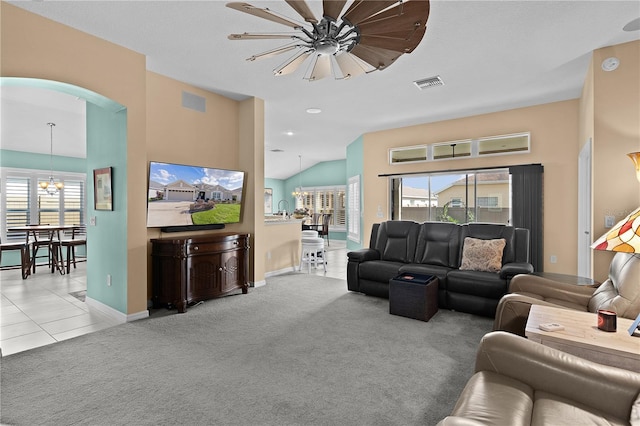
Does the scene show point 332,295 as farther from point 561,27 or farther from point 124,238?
point 561,27

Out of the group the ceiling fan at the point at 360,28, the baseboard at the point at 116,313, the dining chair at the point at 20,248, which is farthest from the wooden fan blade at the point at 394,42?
the dining chair at the point at 20,248

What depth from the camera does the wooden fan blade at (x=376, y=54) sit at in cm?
239

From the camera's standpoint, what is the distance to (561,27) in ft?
10.2

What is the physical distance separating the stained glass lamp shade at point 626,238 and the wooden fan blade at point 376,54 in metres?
1.73

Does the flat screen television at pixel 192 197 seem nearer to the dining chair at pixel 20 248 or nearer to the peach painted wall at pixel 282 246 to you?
the peach painted wall at pixel 282 246

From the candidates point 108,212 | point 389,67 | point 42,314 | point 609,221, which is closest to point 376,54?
point 389,67

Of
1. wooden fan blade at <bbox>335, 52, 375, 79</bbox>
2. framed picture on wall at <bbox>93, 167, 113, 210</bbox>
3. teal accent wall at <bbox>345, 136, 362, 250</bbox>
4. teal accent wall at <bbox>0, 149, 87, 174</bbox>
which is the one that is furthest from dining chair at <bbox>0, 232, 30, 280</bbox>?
wooden fan blade at <bbox>335, 52, 375, 79</bbox>

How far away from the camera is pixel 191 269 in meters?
4.09

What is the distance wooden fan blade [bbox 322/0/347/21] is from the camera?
192 centimetres

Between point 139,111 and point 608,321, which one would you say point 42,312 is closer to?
point 139,111

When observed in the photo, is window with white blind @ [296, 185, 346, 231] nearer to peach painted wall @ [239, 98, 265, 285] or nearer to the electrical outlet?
peach painted wall @ [239, 98, 265, 285]

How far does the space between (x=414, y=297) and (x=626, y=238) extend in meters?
2.29

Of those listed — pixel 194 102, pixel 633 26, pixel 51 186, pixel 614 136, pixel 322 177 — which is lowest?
pixel 51 186

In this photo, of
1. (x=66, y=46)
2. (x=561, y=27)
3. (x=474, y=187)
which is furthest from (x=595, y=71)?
(x=66, y=46)
